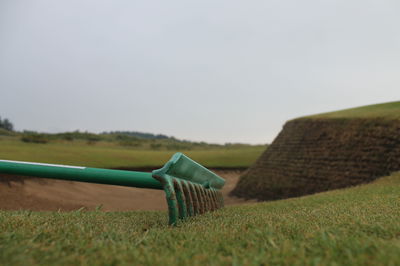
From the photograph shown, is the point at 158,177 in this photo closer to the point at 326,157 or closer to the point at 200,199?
the point at 200,199

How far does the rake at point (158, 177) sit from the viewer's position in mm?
3080

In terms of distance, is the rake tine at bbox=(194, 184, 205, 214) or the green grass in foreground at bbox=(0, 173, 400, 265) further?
the rake tine at bbox=(194, 184, 205, 214)

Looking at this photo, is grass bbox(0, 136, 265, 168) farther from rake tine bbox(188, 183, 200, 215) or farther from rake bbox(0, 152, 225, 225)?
rake tine bbox(188, 183, 200, 215)

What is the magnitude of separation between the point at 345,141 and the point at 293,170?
2.31 m

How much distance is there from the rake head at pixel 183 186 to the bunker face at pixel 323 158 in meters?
8.62

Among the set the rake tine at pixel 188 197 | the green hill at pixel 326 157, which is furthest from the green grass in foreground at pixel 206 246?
the green hill at pixel 326 157

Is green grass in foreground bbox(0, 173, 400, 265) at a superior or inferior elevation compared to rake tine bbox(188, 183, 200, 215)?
superior

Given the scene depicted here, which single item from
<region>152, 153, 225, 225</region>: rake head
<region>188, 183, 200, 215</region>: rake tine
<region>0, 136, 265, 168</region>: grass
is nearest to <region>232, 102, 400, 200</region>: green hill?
<region>0, 136, 265, 168</region>: grass

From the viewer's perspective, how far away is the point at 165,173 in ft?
10.3

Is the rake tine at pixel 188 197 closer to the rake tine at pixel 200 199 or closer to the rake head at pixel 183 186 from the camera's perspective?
the rake head at pixel 183 186

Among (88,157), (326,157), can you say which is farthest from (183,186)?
(88,157)

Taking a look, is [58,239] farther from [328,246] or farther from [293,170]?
[293,170]

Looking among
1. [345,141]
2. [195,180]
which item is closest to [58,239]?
[195,180]

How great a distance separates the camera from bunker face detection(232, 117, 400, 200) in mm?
11250
